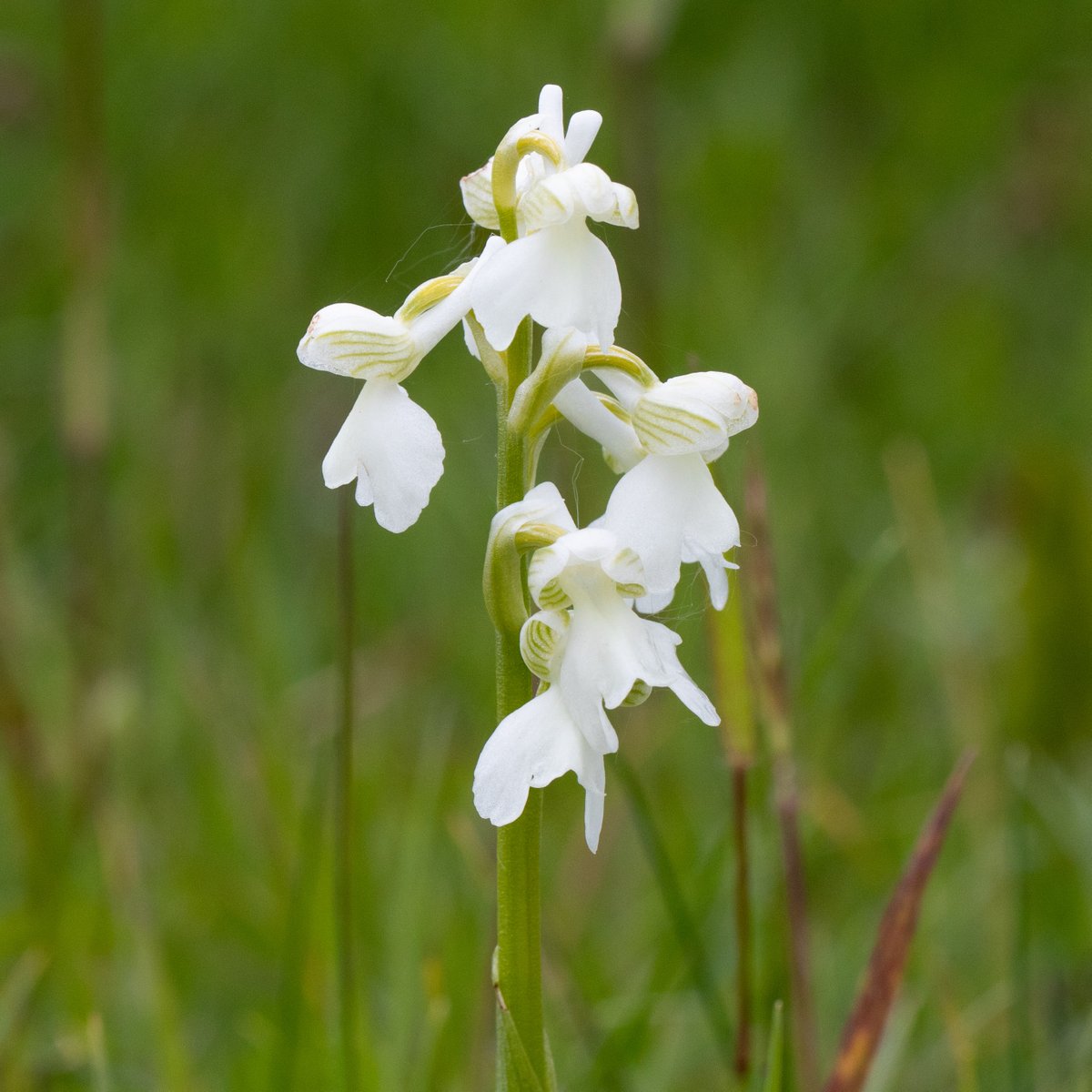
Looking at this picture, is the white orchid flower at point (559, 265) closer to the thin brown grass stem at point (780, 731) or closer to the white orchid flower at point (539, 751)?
the white orchid flower at point (539, 751)

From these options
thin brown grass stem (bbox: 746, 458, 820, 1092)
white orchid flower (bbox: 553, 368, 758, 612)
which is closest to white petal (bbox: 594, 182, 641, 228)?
white orchid flower (bbox: 553, 368, 758, 612)

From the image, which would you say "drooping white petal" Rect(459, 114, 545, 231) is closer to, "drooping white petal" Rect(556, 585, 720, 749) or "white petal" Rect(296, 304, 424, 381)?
"white petal" Rect(296, 304, 424, 381)

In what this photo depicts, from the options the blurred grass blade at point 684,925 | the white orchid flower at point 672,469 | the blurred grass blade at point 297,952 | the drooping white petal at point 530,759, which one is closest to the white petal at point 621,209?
the white orchid flower at point 672,469

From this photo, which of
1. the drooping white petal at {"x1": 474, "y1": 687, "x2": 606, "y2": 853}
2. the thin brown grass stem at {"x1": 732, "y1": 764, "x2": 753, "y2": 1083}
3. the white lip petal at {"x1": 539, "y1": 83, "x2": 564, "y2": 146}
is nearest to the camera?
the drooping white petal at {"x1": 474, "y1": 687, "x2": 606, "y2": 853}

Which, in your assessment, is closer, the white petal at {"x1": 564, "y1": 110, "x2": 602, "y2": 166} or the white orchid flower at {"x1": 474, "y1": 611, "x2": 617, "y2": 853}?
the white orchid flower at {"x1": 474, "y1": 611, "x2": 617, "y2": 853}

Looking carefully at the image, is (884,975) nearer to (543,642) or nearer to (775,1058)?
(775,1058)
